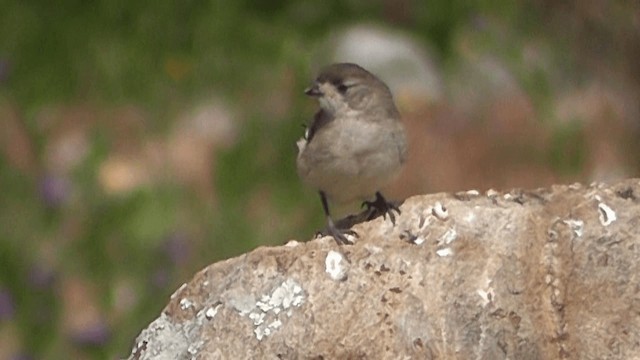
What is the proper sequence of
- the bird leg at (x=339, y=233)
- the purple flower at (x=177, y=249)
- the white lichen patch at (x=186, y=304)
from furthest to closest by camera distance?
1. the purple flower at (x=177, y=249)
2. the bird leg at (x=339, y=233)
3. the white lichen patch at (x=186, y=304)

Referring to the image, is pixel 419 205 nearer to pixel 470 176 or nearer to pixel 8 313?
pixel 8 313

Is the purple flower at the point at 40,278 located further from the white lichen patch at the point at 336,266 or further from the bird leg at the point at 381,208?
the white lichen patch at the point at 336,266

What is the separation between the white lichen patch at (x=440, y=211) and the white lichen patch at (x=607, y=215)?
1.08ft

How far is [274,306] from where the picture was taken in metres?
3.16

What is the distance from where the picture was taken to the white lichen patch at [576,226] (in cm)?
331

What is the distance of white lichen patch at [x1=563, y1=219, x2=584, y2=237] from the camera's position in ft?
10.9

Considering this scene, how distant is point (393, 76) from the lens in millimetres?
7926

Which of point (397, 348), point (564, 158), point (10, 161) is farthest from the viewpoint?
point (564, 158)

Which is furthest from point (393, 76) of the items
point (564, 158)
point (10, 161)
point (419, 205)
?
point (419, 205)

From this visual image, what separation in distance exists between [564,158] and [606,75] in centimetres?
125

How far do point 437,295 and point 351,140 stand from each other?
1096 millimetres

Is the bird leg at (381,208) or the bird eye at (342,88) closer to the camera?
the bird leg at (381,208)

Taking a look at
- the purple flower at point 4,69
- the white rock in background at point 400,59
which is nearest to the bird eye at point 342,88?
the purple flower at point 4,69

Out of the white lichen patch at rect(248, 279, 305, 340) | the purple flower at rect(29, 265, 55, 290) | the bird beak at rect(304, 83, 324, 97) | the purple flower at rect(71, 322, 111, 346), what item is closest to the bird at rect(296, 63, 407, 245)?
the bird beak at rect(304, 83, 324, 97)
